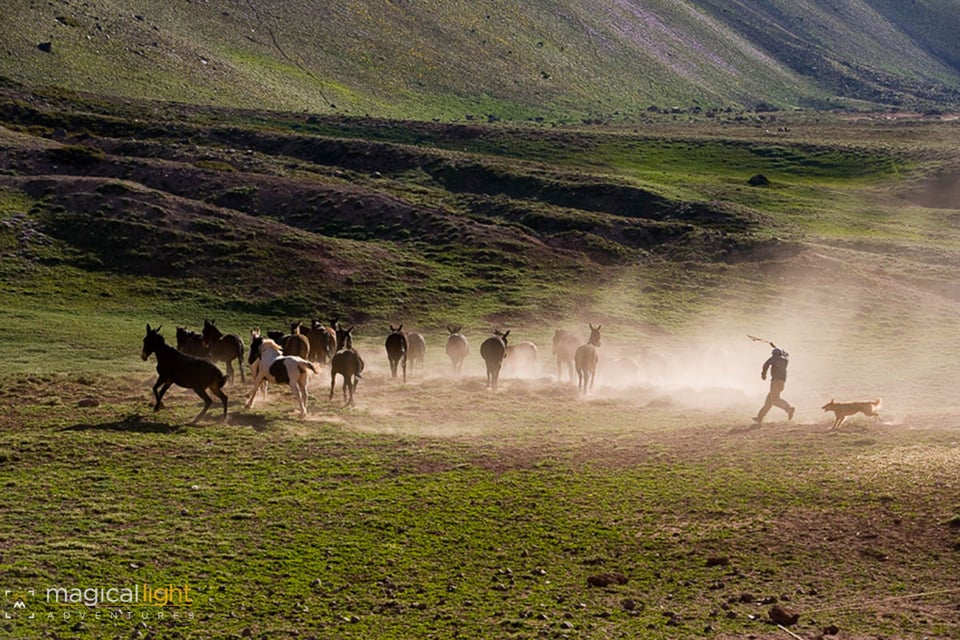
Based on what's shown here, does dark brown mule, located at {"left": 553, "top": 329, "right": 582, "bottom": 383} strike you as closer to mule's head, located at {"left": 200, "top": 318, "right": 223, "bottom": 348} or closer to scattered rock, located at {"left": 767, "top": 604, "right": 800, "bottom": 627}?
mule's head, located at {"left": 200, "top": 318, "right": 223, "bottom": 348}

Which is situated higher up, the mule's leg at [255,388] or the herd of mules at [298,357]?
the herd of mules at [298,357]

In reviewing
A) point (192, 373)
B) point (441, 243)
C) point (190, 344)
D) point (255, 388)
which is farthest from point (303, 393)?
point (441, 243)

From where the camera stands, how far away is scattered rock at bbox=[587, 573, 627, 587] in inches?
571

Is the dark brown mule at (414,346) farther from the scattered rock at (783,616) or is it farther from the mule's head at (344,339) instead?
the scattered rock at (783,616)

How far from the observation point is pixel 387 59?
155875 millimetres

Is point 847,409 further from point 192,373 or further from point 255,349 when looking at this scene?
point 255,349

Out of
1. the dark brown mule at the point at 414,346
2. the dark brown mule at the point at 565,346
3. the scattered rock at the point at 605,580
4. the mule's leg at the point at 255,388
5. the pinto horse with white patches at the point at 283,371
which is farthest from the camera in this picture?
the dark brown mule at the point at 565,346

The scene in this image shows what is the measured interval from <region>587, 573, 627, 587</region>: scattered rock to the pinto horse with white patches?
11.6 meters

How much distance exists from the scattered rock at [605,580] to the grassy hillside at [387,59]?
360 feet

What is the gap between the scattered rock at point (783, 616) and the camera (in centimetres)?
1307

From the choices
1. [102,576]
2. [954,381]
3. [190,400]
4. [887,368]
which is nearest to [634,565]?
[102,576]

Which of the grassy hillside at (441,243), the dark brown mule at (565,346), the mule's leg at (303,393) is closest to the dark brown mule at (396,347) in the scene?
the dark brown mule at (565,346)

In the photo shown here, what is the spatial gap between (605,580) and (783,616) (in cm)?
262

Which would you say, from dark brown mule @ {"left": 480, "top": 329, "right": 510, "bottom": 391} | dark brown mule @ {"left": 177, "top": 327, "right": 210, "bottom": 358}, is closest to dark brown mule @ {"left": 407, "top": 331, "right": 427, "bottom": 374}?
dark brown mule @ {"left": 480, "top": 329, "right": 510, "bottom": 391}
